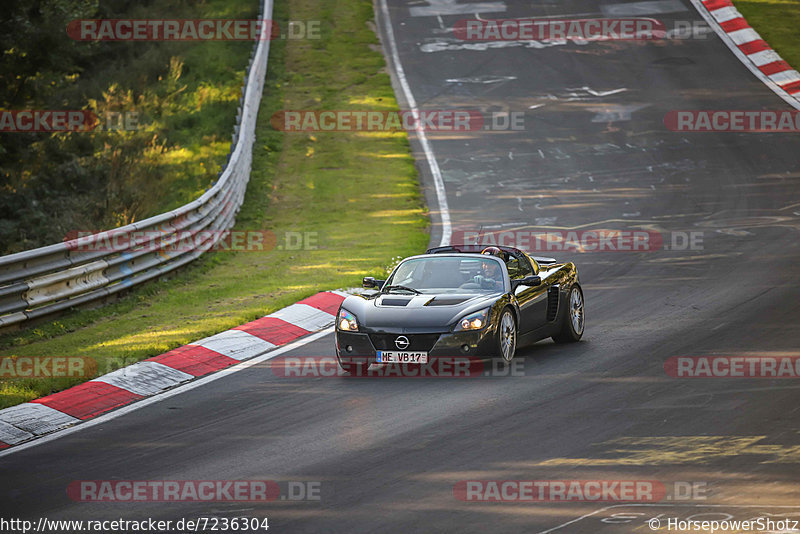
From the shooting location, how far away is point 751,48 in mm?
32312

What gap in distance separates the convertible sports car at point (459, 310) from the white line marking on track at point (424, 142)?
6222 millimetres

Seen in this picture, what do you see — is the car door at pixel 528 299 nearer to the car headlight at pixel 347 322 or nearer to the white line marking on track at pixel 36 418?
the car headlight at pixel 347 322

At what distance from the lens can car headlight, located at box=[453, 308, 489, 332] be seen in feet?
33.3

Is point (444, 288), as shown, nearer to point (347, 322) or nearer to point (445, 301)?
point (445, 301)

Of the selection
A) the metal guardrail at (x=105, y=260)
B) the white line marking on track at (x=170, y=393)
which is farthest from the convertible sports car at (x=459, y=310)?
the metal guardrail at (x=105, y=260)

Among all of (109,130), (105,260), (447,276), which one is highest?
(109,130)

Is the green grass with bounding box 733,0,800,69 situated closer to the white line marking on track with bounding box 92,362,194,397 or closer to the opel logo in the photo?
the opel logo

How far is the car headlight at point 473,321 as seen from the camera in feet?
33.3

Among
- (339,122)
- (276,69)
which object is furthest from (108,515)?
(276,69)

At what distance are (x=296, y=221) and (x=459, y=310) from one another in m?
11.4

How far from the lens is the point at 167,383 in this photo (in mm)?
10297

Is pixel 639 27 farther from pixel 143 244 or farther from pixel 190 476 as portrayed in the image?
pixel 190 476

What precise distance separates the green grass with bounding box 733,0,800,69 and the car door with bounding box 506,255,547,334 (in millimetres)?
21794

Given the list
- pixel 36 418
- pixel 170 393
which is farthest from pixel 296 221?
pixel 36 418
